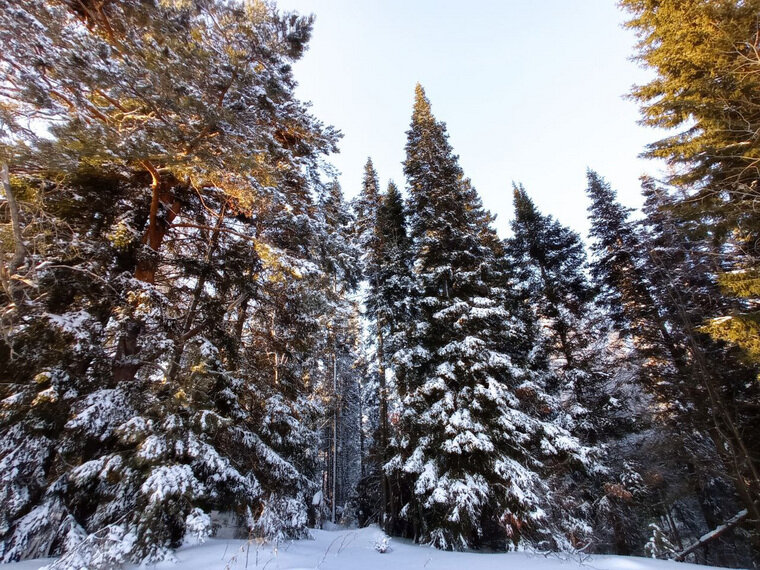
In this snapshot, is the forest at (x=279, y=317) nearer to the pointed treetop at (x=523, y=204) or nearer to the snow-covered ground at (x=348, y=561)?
the snow-covered ground at (x=348, y=561)

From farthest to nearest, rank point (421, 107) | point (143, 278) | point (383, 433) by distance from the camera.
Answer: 1. point (421, 107)
2. point (383, 433)
3. point (143, 278)

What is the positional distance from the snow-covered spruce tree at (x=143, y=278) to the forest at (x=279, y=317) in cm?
5

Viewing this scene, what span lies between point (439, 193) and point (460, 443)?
976cm

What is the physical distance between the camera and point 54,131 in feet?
18.1

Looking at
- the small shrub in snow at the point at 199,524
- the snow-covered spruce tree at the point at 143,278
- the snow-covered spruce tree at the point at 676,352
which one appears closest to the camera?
the small shrub in snow at the point at 199,524

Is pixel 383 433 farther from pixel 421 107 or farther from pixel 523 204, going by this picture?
pixel 421 107

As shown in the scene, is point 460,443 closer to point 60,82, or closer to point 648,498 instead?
point 648,498

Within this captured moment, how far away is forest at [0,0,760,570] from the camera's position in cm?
546

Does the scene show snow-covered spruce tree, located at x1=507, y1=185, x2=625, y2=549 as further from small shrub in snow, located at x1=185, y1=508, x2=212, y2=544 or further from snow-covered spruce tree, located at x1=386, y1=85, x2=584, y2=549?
small shrub in snow, located at x1=185, y1=508, x2=212, y2=544

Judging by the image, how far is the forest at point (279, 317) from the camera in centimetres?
546

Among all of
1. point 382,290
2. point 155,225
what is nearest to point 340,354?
point 382,290

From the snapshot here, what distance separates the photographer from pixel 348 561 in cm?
595

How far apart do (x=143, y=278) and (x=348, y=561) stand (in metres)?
7.82

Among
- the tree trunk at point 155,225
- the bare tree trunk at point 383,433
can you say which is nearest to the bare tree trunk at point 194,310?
the tree trunk at point 155,225
